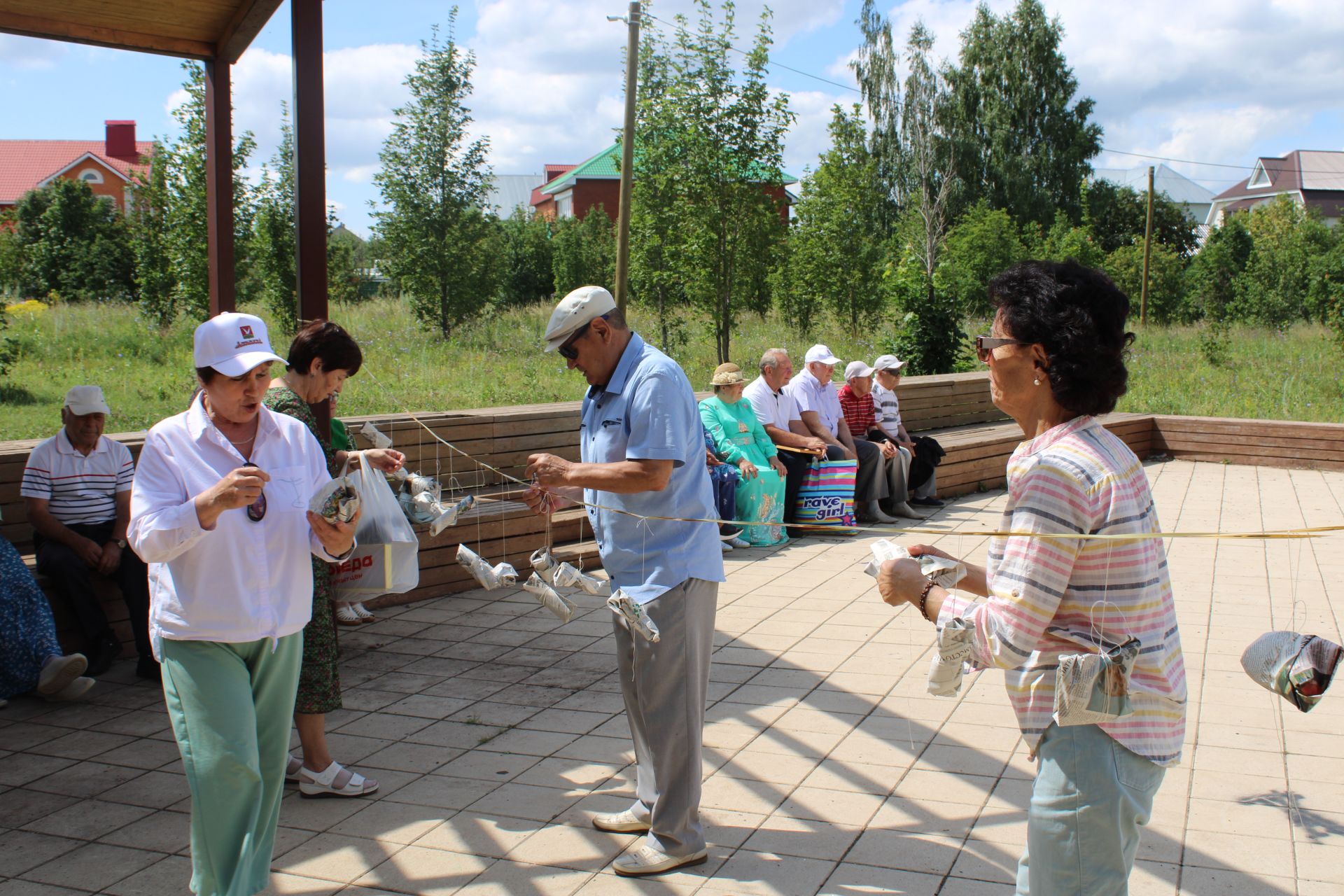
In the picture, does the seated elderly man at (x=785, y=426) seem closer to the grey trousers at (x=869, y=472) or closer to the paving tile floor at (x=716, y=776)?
the grey trousers at (x=869, y=472)

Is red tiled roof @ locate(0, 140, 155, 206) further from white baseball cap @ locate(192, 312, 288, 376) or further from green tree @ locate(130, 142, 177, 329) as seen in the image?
white baseball cap @ locate(192, 312, 288, 376)

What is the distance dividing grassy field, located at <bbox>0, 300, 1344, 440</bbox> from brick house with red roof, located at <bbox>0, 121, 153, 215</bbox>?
145 ft

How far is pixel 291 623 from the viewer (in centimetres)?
300

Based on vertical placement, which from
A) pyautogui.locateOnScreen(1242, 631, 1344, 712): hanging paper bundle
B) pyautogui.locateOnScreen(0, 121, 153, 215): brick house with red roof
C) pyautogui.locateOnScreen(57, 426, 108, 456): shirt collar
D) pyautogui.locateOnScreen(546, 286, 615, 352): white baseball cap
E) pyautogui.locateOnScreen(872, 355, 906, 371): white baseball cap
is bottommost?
pyautogui.locateOnScreen(1242, 631, 1344, 712): hanging paper bundle

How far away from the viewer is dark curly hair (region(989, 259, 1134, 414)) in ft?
7.05

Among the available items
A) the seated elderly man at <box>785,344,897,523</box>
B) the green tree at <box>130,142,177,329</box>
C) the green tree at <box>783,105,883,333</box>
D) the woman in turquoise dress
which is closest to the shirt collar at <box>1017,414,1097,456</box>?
the woman in turquoise dress

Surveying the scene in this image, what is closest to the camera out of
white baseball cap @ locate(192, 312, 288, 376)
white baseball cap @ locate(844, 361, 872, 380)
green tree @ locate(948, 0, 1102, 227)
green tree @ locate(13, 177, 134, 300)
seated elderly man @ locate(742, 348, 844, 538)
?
white baseball cap @ locate(192, 312, 288, 376)

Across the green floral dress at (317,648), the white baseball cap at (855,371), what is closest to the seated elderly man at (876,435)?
the white baseball cap at (855,371)

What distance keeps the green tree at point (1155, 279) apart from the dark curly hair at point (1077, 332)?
37911mm

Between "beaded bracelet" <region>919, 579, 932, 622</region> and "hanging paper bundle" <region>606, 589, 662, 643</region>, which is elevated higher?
"beaded bracelet" <region>919, 579, 932, 622</region>

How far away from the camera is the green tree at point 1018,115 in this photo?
143 feet

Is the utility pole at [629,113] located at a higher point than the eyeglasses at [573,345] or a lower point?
higher

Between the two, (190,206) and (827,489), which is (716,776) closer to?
(827,489)

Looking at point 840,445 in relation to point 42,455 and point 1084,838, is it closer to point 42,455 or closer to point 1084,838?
point 42,455
